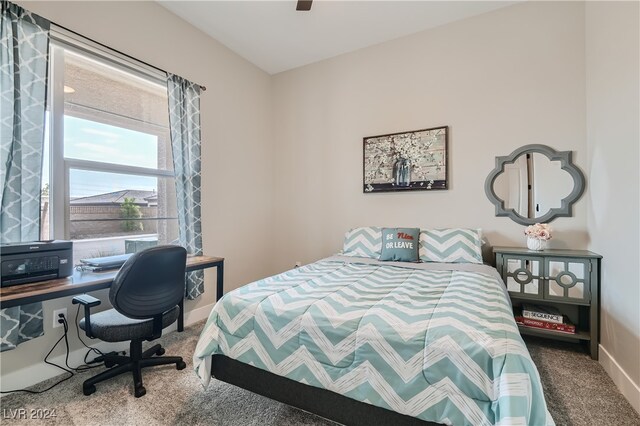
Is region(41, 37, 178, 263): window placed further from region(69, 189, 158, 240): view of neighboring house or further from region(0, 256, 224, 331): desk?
region(0, 256, 224, 331): desk

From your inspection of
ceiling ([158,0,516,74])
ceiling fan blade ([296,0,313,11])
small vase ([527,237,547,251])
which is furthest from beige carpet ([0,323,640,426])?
ceiling ([158,0,516,74])

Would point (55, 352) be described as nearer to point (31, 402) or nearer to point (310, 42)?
point (31, 402)

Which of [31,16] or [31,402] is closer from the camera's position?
[31,402]

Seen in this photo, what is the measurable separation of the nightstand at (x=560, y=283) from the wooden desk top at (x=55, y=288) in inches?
116

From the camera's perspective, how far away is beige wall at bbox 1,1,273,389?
209 cm

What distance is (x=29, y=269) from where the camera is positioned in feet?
5.37

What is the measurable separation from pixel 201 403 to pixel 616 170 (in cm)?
299

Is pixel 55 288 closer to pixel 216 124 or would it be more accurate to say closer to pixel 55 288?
pixel 55 288

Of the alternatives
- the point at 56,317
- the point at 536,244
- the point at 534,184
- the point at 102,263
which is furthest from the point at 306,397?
the point at 534,184

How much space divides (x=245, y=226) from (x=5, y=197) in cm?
208

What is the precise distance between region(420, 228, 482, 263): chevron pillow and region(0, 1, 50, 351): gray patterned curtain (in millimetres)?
2913

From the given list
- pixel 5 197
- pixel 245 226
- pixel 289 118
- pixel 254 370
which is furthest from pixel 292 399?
pixel 289 118

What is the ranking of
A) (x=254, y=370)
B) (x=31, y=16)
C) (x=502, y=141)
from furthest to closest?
(x=502, y=141) → (x=31, y=16) → (x=254, y=370)

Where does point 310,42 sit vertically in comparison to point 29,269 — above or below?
above
